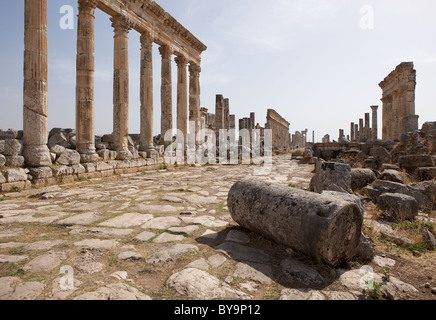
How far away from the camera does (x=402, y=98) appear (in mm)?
21141

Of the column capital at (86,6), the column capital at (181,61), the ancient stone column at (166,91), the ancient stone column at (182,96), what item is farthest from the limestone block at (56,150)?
the column capital at (181,61)

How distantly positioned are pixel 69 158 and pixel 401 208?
9015 mm

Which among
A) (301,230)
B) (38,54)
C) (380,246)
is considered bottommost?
(380,246)

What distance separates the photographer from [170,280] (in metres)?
2.30

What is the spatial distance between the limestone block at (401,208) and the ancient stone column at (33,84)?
854 cm

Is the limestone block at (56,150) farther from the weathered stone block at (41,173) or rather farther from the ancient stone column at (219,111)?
the ancient stone column at (219,111)

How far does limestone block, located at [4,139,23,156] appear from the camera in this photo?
7.19 meters

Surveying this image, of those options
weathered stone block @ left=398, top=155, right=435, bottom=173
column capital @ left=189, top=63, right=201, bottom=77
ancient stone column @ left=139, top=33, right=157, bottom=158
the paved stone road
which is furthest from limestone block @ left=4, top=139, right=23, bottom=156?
column capital @ left=189, top=63, right=201, bottom=77

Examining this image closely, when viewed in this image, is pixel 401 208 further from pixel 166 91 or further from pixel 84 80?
pixel 166 91

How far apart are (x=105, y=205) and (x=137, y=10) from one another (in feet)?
33.8

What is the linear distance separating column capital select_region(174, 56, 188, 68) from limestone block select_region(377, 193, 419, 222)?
48.0 feet

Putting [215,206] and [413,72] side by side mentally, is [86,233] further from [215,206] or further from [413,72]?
[413,72]

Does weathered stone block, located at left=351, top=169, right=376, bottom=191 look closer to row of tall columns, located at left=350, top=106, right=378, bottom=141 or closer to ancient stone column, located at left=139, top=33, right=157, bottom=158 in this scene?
ancient stone column, located at left=139, top=33, right=157, bottom=158
